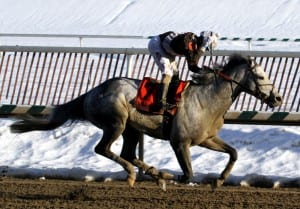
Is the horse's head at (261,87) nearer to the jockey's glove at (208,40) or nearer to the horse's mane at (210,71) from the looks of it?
the horse's mane at (210,71)

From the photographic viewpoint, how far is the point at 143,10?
4391 cm

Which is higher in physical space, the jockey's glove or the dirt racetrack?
the jockey's glove

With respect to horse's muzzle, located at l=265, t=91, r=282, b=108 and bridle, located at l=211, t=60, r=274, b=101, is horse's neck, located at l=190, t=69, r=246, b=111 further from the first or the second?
horse's muzzle, located at l=265, t=91, r=282, b=108

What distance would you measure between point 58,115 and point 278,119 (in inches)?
118

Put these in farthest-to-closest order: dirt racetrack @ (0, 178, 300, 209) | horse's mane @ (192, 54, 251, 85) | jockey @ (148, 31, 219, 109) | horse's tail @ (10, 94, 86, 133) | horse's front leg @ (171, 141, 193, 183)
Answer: horse's tail @ (10, 94, 86, 133)
horse's mane @ (192, 54, 251, 85)
jockey @ (148, 31, 219, 109)
horse's front leg @ (171, 141, 193, 183)
dirt racetrack @ (0, 178, 300, 209)

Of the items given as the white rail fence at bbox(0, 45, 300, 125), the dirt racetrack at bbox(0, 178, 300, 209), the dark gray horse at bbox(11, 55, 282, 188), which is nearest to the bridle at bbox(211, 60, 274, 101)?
the dark gray horse at bbox(11, 55, 282, 188)

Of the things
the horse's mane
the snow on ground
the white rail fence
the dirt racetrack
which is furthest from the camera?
the white rail fence

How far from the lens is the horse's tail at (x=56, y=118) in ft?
34.2

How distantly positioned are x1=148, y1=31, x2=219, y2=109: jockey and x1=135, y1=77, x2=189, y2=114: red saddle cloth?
0.06 metres

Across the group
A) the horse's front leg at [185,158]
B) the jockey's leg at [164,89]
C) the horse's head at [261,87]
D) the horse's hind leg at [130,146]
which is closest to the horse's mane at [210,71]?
the horse's head at [261,87]

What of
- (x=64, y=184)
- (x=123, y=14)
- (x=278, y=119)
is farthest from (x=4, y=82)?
(x=123, y=14)

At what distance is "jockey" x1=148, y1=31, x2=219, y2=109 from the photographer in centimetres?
987

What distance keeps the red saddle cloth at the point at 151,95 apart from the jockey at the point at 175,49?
6cm

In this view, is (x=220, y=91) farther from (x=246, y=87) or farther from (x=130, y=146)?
(x=130, y=146)
